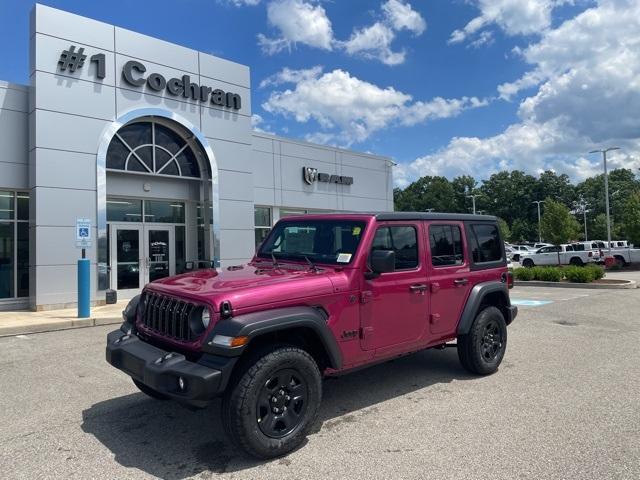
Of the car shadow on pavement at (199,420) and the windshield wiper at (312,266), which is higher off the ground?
the windshield wiper at (312,266)

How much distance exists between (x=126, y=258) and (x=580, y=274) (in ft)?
50.6

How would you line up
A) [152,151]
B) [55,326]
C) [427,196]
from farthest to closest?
[427,196], [152,151], [55,326]

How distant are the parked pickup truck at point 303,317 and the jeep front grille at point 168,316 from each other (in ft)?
0.04

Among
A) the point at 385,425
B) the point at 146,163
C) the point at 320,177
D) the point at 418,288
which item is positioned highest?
the point at 320,177

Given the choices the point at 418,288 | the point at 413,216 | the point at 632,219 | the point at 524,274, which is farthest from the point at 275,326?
the point at 632,219

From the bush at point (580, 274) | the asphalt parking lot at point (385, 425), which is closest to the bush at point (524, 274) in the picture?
the bush at point (580, 274)

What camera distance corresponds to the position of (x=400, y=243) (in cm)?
499

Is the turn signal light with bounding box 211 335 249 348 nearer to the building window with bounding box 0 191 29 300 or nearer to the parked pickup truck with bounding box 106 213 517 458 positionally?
the parked pickup truck with bounding box 106 213 517 458

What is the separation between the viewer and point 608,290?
15742mm

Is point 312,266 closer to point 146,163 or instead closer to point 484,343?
point 484,343

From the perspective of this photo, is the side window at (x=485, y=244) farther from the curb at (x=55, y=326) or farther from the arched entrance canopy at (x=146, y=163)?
the arched entrance canopy at (x=146, y=163)

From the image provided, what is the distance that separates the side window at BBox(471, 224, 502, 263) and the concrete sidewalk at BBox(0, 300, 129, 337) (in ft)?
25.9

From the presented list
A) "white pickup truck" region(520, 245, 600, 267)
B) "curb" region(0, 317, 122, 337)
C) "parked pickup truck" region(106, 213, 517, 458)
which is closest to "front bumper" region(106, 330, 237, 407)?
"parked pickup truck" region(106, 213, 517, 458)

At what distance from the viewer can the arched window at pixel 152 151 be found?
44.8ft
